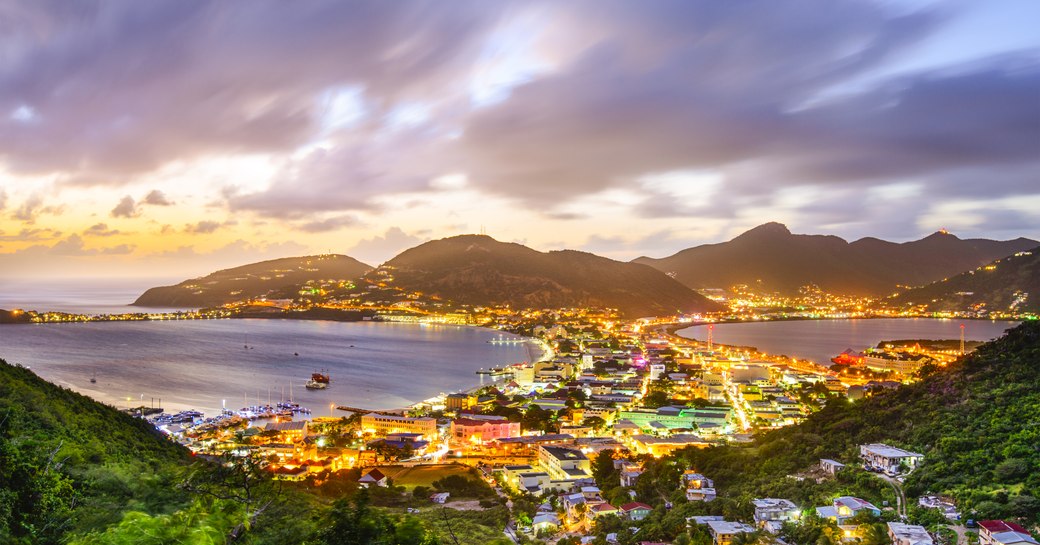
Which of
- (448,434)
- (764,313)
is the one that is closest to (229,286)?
(764,313)

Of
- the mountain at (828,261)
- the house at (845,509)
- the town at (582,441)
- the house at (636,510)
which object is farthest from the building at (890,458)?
the mountain at (828,261)

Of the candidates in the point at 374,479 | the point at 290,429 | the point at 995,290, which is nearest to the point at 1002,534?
the point at 374,479

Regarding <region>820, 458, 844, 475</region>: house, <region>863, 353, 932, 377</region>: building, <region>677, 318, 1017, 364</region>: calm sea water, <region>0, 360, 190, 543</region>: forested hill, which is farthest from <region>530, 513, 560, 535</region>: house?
<region>677, 318, 1017, 364</region>: calm sea water

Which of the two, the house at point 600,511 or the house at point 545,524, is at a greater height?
the house at point 600,511

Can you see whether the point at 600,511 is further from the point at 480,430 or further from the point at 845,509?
the point at 480,430

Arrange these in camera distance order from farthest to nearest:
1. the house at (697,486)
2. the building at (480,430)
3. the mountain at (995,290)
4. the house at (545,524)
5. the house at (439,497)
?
1. the mountain at (995,290)
2. the building at (480,430)
3. the house at (439,497)
4. the house at (697,486)
5. the house at (545,524)

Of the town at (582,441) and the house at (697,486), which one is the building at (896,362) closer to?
the town at (582,441)

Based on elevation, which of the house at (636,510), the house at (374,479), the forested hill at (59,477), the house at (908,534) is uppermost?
the forested hill at (59,477)
